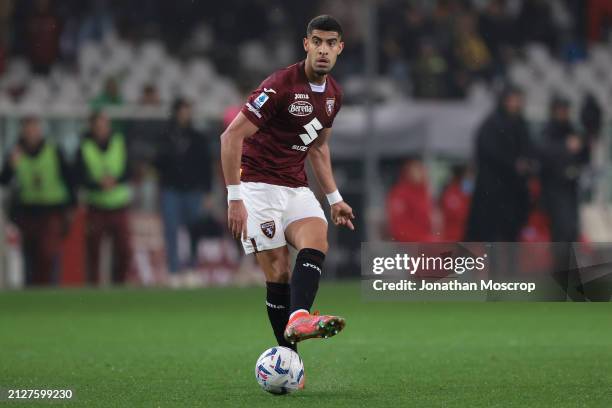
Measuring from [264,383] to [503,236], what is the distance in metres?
10.5

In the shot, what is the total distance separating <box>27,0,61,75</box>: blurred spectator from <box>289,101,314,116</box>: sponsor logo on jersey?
43.7 ft

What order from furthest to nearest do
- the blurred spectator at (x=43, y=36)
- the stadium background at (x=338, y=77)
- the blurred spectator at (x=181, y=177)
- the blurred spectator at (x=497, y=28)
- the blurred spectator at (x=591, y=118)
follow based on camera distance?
the blurred spectator at (x=497, y=28) < the blurred spectator at (x=43, y=36) < the blurred spectator at (x=591, y=118) < the stadium background at (x=338, y=77) < the blurred spectator at (x=181, y=177)

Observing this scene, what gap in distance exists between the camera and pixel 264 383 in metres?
7.06

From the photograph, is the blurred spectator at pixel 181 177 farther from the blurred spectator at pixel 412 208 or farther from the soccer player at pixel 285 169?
the soccer player at pixel 285 169

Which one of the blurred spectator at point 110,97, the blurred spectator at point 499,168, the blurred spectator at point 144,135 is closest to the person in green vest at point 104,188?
the blurred spectator at point 144,135

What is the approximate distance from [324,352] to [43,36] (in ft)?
38.9

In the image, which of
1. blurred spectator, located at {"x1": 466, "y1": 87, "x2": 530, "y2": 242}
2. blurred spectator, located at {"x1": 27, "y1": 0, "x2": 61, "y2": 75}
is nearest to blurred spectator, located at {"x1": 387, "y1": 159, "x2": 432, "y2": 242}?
blurred spectator, located at {"x1": 466, "y1": 87, "x2": 530, "y2": 242}

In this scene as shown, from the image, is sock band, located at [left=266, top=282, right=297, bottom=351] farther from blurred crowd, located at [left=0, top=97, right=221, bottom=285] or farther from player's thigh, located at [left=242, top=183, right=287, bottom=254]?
blurred crowd, located at [left=0, top=97, right=221, bottom=285]

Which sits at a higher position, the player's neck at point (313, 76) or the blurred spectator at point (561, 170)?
the player's neck at point (313, 76)

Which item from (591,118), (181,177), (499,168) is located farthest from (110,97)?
(591,118)

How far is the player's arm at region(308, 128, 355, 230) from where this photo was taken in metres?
7.56

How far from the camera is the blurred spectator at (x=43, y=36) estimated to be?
19.9 meters

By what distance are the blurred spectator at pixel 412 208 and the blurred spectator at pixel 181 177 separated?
2.66 metres

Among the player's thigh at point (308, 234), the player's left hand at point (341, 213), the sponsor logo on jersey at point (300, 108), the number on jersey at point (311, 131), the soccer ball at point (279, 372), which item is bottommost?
the soccer ball at point (279, 372)
